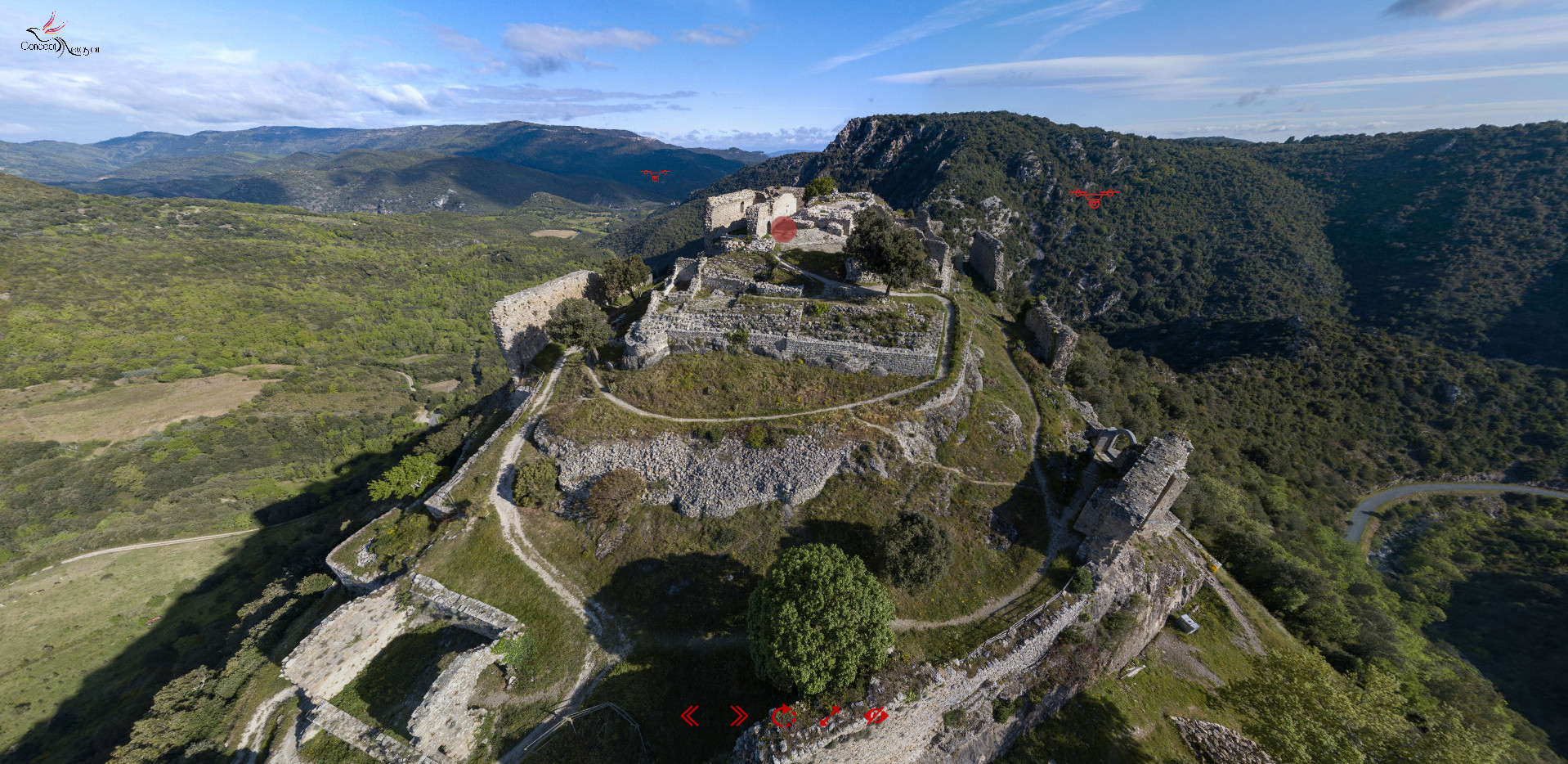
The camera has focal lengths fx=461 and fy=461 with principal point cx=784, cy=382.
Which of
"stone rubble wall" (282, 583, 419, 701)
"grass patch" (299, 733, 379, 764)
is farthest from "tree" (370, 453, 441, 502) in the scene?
"grass patch" (299, 733, 379, 764)

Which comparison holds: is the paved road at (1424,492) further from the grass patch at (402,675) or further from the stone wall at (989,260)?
the grass patch at (402,675)

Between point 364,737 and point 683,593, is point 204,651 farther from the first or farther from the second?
point 683,593

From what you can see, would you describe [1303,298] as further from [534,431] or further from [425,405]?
[425,405]

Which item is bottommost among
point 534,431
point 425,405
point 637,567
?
point 425,405

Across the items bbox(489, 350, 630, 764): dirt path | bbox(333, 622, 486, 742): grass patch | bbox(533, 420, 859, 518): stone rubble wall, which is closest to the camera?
bbox(489, 350, 630, 764): dirt path

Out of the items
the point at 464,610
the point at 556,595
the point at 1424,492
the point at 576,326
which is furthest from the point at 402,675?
the point at 1424,492

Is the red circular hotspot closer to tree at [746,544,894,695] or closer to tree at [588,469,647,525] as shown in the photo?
tree at [588,469,647,525]

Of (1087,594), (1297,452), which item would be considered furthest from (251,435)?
(1297,452)
